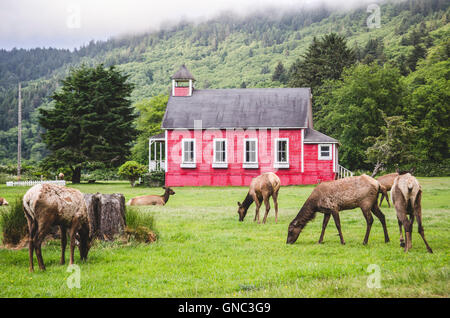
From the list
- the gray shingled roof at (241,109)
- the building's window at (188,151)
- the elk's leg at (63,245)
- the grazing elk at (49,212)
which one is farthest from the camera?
the building's window at (188,151)

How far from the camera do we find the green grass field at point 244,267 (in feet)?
19.3

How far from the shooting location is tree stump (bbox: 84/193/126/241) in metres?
9.57

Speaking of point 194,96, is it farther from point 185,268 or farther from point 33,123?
point 33,123

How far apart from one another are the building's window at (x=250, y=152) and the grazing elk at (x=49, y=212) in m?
25.8

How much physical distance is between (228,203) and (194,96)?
18.1 metres

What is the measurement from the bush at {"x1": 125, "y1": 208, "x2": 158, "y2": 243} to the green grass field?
29 cm

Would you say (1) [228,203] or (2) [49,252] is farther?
(1) [228,203]

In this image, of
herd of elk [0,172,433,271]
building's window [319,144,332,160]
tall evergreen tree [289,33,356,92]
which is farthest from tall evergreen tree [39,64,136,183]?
herd of elk [0,172,433,271]

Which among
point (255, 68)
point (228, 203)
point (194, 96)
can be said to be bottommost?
point (228, 203)

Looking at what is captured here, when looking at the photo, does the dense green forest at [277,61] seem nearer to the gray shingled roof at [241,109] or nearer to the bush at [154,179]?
the gray shingled roof at [241,109]

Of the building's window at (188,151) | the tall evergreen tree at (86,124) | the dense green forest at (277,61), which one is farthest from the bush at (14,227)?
the dense green forest at (277,61)

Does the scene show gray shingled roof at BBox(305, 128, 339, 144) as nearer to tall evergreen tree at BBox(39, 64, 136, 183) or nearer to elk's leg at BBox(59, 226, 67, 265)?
tall evergreen tree at BBox(39, 64, 136, 183)

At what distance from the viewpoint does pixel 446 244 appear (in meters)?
9.20
